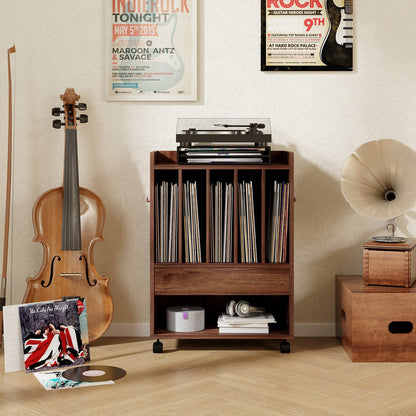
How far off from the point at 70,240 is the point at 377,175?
61.5 inches

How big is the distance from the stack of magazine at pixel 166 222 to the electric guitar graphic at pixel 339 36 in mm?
1126

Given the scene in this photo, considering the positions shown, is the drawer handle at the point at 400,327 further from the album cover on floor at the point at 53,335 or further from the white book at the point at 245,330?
the album cover on floor at the point at 53,335

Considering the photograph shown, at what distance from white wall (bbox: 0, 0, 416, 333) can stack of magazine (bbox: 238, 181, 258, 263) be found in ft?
1.40

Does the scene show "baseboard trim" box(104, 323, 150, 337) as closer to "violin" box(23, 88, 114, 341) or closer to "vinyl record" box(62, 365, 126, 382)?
"violin" box(23, 88, 114, 341)

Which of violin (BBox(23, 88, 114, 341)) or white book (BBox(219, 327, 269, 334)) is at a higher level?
violin (BBox(23, 88, 114, 341))

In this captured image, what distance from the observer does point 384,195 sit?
2.97 metres

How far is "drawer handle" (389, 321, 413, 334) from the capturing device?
296 centimetres

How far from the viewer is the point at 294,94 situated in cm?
322

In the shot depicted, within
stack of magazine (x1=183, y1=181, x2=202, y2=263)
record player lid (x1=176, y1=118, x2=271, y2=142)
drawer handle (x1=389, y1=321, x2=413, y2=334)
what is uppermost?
record player lid (x1=176, y1=118, x2=271, y2=142)

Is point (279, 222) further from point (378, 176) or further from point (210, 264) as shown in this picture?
point (378, 176)

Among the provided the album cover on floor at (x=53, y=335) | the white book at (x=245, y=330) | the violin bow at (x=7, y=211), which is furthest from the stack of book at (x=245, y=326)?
the violin bow at (x=7, y=211)

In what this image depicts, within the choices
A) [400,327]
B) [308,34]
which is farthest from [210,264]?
[308,34]

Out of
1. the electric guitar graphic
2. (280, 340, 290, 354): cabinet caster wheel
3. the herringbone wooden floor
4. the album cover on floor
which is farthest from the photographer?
the electric guitar graphic

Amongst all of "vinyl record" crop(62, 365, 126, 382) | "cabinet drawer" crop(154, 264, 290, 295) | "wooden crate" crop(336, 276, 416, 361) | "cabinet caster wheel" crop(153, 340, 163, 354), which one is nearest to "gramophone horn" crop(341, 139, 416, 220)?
"wooden crate" crop(336, 276, 416, 361)
